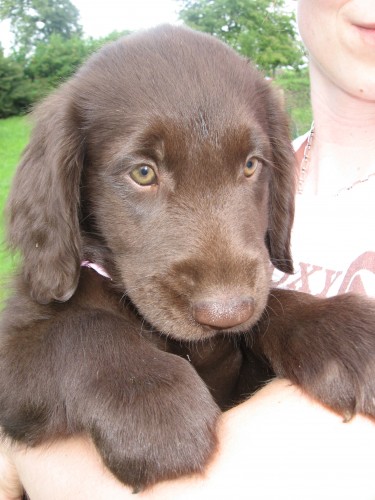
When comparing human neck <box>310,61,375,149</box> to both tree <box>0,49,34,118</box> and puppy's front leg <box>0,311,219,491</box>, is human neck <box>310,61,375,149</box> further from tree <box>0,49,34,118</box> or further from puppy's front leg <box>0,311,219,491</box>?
tree <box>0,49,34,118</box>

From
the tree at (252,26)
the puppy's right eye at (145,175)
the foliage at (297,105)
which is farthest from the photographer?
the tree at (252,26)

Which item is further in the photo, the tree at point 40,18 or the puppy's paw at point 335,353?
the tree at point 40,18

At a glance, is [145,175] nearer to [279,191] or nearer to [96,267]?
[96,267]

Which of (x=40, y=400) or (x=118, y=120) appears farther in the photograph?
(x=118, y=120)

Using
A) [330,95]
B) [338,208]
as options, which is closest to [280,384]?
[338,208]

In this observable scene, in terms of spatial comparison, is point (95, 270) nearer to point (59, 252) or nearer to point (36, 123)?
point (59, 252)

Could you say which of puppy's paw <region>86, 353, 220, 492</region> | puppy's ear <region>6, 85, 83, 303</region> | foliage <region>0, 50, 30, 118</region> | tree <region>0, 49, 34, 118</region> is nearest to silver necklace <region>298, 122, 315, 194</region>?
puppy's ear <region>6, 85, 83, 303</region>

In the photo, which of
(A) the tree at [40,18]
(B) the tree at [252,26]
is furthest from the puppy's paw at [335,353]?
(A) the tree at [40,18]

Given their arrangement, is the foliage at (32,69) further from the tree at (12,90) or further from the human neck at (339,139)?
the human neck at (339,139)
